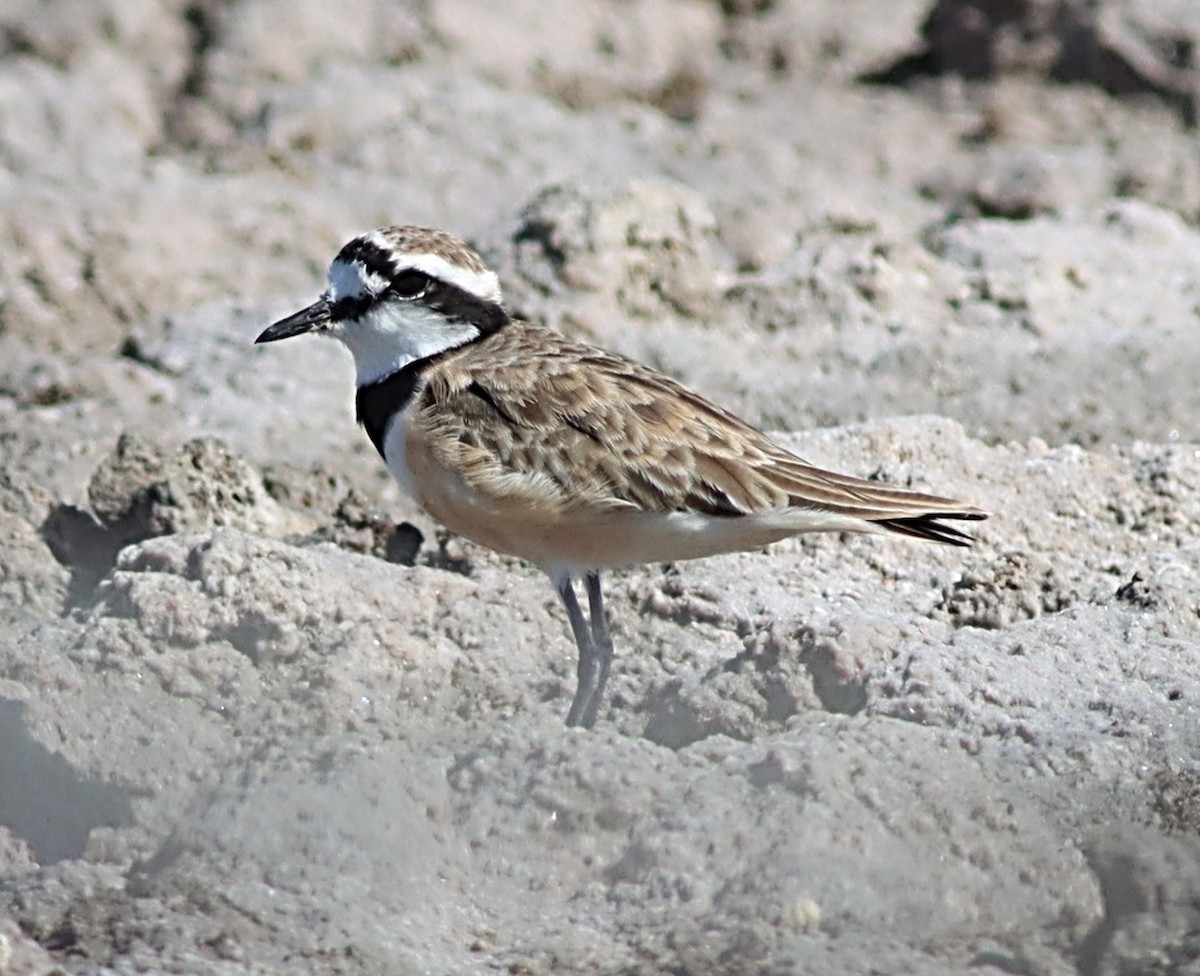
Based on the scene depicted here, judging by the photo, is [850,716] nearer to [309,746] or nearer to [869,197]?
[309,746]

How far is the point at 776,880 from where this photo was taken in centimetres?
436

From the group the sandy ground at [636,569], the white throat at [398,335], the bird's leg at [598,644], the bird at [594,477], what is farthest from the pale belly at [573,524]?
the white throat at [398,335]

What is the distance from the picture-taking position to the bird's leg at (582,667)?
5273 millimetres

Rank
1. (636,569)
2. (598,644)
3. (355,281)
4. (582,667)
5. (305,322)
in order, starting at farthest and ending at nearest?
1. (636,569)
2. (305,322)
3. (355,281)
4. (598,644)
5. (582,667)

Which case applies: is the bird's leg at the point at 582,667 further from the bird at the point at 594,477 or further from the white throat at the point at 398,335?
the white throat at the point at 398,335

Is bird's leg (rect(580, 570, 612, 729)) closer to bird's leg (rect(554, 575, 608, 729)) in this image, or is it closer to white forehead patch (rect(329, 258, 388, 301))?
bird's leg (rect(554, 575, 608, 729))

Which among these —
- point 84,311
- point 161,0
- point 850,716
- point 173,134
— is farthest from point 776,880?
point 161,0

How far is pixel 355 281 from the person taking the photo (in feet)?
19.4

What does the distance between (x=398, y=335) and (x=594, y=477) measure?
88cm

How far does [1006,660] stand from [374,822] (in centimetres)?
180

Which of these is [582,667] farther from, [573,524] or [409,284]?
[409,284]

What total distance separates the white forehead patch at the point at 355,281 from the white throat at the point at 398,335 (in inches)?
2.1

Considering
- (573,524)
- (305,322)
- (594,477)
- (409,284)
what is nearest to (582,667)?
(573,524)

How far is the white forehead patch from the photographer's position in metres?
5.89
